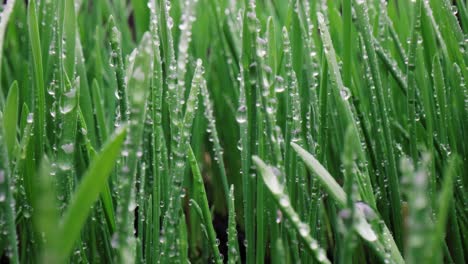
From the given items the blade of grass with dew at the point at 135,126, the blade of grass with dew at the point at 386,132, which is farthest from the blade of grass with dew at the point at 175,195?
the blade of grass with dew at the point at 386,132

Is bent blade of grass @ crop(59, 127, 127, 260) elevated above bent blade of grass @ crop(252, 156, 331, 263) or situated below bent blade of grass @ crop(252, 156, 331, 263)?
above

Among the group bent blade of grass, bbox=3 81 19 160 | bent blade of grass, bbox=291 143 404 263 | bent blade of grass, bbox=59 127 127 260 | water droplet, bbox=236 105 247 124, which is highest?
bent blade of grass, bbox=3 81 19 160

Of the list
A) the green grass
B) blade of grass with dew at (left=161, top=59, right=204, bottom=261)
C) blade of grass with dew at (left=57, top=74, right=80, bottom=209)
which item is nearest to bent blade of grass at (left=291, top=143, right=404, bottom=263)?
the green grass

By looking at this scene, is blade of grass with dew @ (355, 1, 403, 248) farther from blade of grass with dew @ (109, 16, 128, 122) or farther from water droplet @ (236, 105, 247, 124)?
blade of grass with dew @ (109, 16, 128, 122)

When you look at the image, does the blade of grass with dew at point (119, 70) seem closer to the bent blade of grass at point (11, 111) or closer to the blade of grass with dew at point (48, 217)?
the bent blade of grass at point (11, 111)

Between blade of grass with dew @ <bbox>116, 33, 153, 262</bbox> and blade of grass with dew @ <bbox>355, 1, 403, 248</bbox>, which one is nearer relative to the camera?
blade of grass with dew @ <bbox>116, 33, 153, 262</bbox>

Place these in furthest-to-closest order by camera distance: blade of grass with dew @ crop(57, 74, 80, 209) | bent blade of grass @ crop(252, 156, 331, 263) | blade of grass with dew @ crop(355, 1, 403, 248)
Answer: blade of grass with dew @ crop(355, 1, 403, 248) < blade of grass with dew @ crop(57, 74, 80, 209) < bent blade of grass @ crop(252, 156, 331, 263)

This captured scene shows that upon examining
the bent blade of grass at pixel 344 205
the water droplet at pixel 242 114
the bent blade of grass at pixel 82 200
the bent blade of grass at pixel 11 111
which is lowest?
the bent blade of grass at pixel 344 205

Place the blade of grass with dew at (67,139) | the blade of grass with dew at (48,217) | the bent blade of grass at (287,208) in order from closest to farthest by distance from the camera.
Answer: the blade of grass with dew at (48,217), the bent blade of grass at (287,208), the blade of grass with dew at (67,139)

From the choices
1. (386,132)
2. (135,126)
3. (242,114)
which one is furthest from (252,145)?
(135,126)
